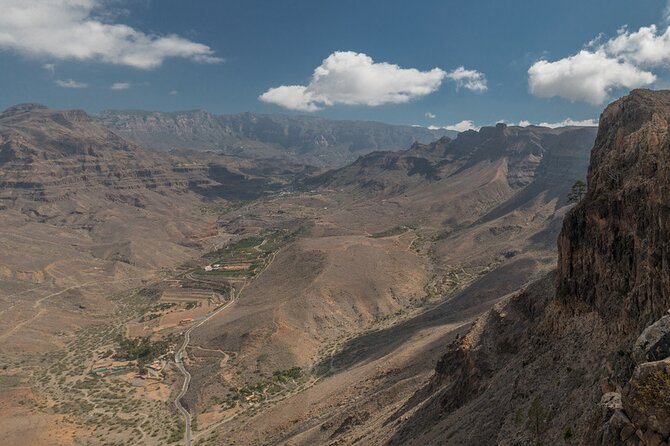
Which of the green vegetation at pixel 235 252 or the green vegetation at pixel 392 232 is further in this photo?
the green vegetation at pixel 392 232

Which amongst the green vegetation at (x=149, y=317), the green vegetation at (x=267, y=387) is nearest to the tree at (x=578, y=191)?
the green vegetation at (x=267, y=387)

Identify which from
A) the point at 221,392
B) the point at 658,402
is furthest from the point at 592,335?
the point at 221,392

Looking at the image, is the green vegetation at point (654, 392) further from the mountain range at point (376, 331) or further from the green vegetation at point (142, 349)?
the green vegetation at point (142, 349)

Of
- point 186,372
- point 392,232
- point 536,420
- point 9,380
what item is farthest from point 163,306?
point 536,420

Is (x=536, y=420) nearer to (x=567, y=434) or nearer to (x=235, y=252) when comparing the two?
(x=567, y=434)

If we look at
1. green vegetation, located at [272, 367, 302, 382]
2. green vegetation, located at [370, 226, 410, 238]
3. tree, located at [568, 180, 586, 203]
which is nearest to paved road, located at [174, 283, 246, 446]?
green vegetation, located at [272, 367, 302, 382]
